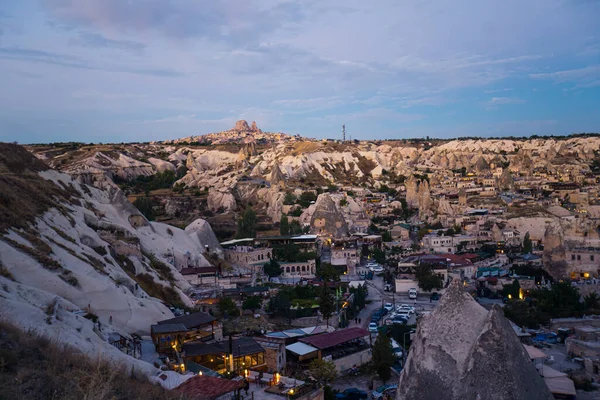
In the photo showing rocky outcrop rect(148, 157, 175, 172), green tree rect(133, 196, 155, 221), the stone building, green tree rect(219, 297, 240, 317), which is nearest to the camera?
green tree rect(219, 297, 240, 317)

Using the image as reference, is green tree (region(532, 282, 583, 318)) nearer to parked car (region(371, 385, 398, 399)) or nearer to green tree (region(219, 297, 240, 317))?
parked car (region(371, 385, 398, 399))

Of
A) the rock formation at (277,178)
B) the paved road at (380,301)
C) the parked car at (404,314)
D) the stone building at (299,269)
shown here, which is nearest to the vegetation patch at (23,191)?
the stone building at (299,269)

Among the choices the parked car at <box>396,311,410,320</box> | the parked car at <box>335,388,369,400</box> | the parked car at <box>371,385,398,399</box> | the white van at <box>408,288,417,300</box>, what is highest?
the parked car at <box>371,385,398,399</box>

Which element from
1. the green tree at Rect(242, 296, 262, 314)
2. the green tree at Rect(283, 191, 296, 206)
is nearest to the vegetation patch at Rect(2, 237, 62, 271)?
the green tree at Rect(242, 296, 262, 314)

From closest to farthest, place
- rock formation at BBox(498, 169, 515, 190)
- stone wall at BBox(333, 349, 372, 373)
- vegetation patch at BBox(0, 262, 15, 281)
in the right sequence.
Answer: vegetation patch at BBox(0, 262, 15, 281) → stone wall at BBox(333, 349, 372, 373) → rock formation at BBox(498, 169, 515, 190)

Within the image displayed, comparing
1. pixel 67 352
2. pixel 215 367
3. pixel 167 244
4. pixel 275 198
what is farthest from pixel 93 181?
pixel 67 352

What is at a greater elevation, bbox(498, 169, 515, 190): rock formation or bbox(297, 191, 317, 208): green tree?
bbox(498, 169, 515, 190): rock formation

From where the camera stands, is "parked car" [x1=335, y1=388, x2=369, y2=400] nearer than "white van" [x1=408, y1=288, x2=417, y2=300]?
Yes
